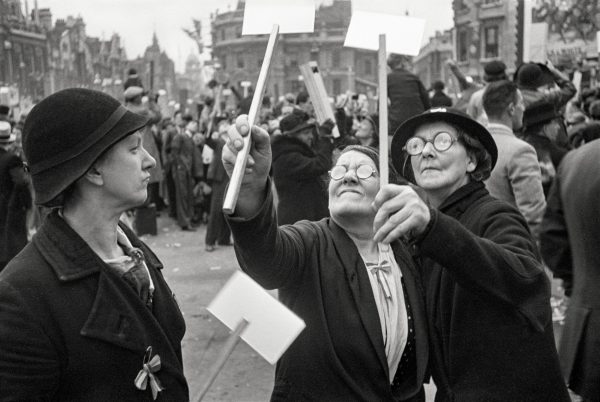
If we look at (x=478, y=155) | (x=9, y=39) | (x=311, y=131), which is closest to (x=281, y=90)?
(x=9, y=39)

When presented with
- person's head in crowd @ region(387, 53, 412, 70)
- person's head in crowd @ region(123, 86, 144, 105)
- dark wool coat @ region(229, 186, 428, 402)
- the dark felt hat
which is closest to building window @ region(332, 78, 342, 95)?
person's head in crowd @ region(123, 86, 144, 105)

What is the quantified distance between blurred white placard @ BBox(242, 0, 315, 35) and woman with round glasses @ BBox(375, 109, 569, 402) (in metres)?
0.67

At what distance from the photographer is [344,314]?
107 inches

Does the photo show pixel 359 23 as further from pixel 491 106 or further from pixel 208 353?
pixel 208 353

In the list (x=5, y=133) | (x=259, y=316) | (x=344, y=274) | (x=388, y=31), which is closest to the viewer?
(x=259, y=316)

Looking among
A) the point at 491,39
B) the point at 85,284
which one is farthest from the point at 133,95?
the point at 491,39

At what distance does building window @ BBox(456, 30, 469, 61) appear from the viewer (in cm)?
4697

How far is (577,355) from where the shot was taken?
286cm

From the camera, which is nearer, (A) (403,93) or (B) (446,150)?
(B) (446,150)

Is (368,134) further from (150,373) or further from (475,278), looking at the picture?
(150,373)

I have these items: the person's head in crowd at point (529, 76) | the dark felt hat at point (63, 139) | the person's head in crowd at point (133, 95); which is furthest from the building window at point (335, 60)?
the dark felt hat at point (63, 139)

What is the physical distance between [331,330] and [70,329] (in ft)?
3.33

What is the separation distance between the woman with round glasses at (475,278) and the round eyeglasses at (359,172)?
0.57 ft

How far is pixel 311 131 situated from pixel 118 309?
549 cm
